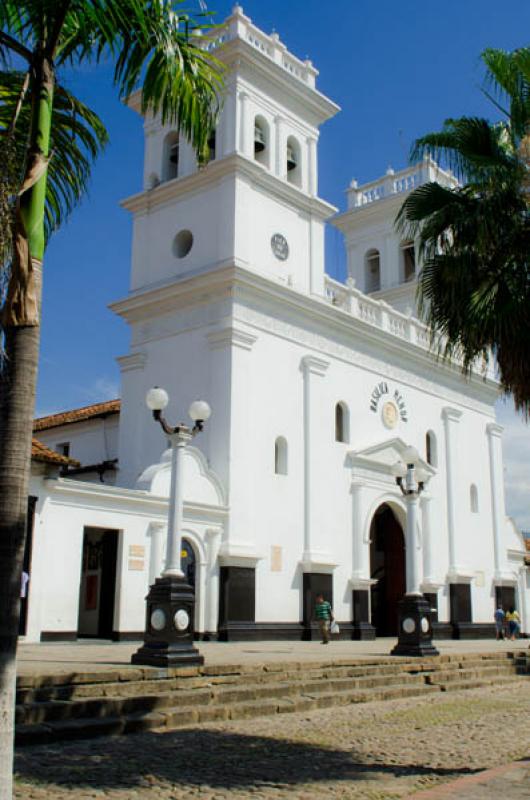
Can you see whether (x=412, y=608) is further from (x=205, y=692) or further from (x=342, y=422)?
(x=342, y=422)

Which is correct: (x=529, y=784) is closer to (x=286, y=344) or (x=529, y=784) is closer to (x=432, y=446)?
(x=286, y=344)

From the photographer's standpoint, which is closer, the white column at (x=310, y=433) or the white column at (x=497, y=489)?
the white column at (x=310, y=433)

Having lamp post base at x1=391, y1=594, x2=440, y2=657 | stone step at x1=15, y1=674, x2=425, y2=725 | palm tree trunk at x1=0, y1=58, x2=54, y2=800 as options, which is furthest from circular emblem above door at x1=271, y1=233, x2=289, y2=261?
palm tree trunk at x1=0, y1=58, x2=54, y2=800

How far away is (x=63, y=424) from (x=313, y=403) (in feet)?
32.6

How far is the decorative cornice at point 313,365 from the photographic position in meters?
25.2

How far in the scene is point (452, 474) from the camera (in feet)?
102

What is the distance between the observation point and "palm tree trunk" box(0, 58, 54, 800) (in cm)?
491

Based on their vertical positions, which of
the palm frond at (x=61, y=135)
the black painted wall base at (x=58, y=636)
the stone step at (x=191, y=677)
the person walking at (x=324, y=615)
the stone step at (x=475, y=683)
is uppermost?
the palm frond at (x=61, y=135)

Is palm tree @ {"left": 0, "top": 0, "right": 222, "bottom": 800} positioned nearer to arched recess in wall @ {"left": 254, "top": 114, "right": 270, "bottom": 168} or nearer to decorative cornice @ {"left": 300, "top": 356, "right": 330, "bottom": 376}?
decorative cornice @ {"left": 300, "top": 356, "right": 330, "bottom": 376}

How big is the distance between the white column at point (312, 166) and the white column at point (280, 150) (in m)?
1.20

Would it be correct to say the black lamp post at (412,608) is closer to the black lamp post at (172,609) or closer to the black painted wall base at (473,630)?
the black lamp post at (172,609)

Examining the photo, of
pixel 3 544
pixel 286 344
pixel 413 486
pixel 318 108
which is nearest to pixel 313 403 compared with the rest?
pixel 286 344

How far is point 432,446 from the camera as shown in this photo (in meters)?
30.8

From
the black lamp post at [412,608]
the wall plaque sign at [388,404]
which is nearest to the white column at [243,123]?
the wall plaque sign at [388,404]
